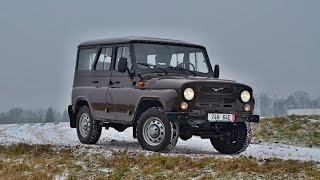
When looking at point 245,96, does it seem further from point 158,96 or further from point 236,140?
point 158,96

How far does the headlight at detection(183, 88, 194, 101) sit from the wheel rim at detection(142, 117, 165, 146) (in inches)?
28.7

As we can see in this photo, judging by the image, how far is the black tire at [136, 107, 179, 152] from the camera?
368 inches

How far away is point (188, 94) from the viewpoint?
30.5 ft

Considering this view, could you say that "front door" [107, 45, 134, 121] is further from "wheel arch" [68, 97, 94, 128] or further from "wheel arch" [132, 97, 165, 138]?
"wheel arch" [68, 97, 94, 128]

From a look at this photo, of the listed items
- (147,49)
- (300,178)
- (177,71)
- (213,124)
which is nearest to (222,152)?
(213,124)

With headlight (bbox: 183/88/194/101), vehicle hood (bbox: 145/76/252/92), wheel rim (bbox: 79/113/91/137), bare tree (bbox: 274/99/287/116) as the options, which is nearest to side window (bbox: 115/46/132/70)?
vehicle hood (bbox: 145/76/252/92)

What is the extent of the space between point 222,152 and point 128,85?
2.61m

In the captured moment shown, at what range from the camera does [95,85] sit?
11820mm

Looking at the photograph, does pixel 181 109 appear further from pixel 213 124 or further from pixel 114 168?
pixel 114 168

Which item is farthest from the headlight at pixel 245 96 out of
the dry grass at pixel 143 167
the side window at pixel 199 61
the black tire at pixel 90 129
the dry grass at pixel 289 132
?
the dry grass at pixel 289 132

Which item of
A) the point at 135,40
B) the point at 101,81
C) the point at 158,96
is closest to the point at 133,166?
the point at 158,96

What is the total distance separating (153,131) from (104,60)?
2.75 meters

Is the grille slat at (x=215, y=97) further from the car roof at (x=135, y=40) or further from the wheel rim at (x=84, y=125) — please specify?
the wheel rim at (x=84, y=125)

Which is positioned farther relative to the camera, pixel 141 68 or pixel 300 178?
pixel 141 68
